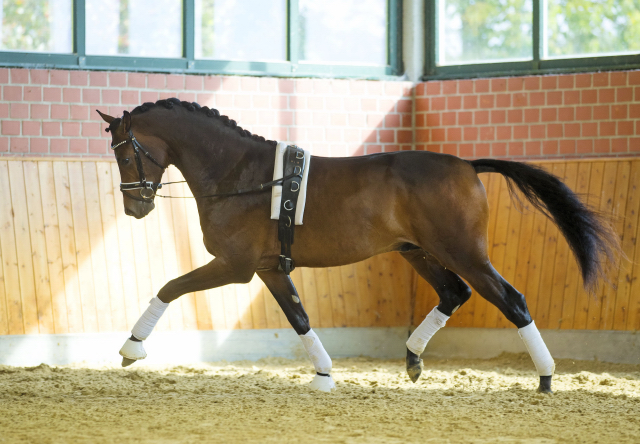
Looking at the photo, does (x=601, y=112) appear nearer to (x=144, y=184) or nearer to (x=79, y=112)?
(x=144, y=184)

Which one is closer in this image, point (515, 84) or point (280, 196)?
point (280, 196)

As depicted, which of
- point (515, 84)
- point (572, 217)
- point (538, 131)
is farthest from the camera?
point (515, 84)

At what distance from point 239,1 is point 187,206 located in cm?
203

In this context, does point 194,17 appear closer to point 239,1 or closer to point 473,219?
point 239,1

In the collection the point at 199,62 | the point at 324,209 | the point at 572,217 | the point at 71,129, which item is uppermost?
the point at 199,62

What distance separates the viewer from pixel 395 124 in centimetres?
657

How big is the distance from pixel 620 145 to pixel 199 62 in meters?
3.83

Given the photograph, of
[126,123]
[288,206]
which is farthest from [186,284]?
[126,123]

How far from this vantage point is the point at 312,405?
13.0 ft

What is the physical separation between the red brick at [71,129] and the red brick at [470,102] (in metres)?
3.54

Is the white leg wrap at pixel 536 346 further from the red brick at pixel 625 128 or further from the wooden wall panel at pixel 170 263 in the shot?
the red brick at pixel 625 128

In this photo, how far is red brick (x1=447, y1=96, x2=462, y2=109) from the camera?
638 cm

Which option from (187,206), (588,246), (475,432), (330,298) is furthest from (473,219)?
(187,206)

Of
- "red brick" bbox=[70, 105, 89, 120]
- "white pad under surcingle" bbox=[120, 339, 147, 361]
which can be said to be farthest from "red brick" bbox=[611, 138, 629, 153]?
"red brick" bbox=[70, 105, 89, 120]
